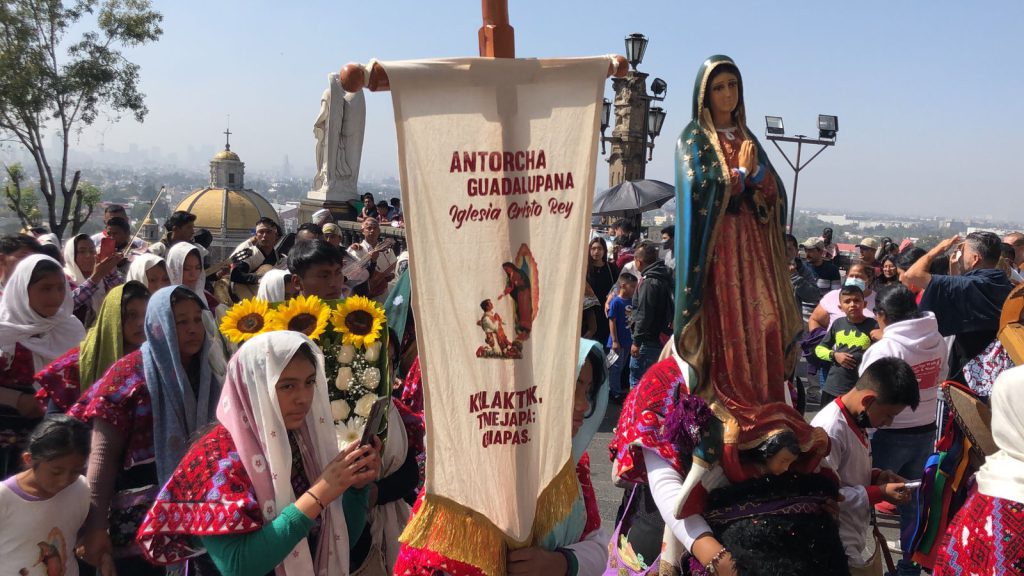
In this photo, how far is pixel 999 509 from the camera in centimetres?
269

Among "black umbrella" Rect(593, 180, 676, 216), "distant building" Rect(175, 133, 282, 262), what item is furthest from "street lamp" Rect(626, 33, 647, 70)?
"distant building" Rect(175, 133, 282, 262)

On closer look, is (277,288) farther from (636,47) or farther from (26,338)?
(636,47)

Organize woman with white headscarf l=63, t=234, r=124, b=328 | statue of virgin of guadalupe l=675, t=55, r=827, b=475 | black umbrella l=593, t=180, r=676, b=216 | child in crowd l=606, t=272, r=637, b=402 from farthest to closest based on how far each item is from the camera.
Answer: black umbrella l=593, t=180, r=676, b=216, child in crowd l=606, t=272, r=637, b=402, woman with white headscarf l=63, t=234, r=124, b=328, statue of virgin of guadalupe l=675, t=55, r=827, b=475

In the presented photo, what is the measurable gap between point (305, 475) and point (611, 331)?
22.8 feet

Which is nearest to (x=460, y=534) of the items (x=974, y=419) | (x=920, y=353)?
(x=974, y=419)

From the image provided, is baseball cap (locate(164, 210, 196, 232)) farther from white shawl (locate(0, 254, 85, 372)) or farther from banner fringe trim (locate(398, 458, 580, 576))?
banner fringe trim (locate(398, 458, 580, 576))

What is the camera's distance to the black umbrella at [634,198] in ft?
43.4

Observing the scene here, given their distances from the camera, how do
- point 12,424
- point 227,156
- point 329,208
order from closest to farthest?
point 12,424
point 329,208
point 227,156

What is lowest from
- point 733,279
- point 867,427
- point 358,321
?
point 867,427

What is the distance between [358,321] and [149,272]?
9.56 ft

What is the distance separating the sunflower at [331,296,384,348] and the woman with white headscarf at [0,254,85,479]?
2188 millimetres

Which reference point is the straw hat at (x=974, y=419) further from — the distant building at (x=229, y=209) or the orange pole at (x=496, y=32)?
the distant building at (x=229, y=209)

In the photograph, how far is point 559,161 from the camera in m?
2.33

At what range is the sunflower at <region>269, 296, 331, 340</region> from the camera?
3.10 meters
